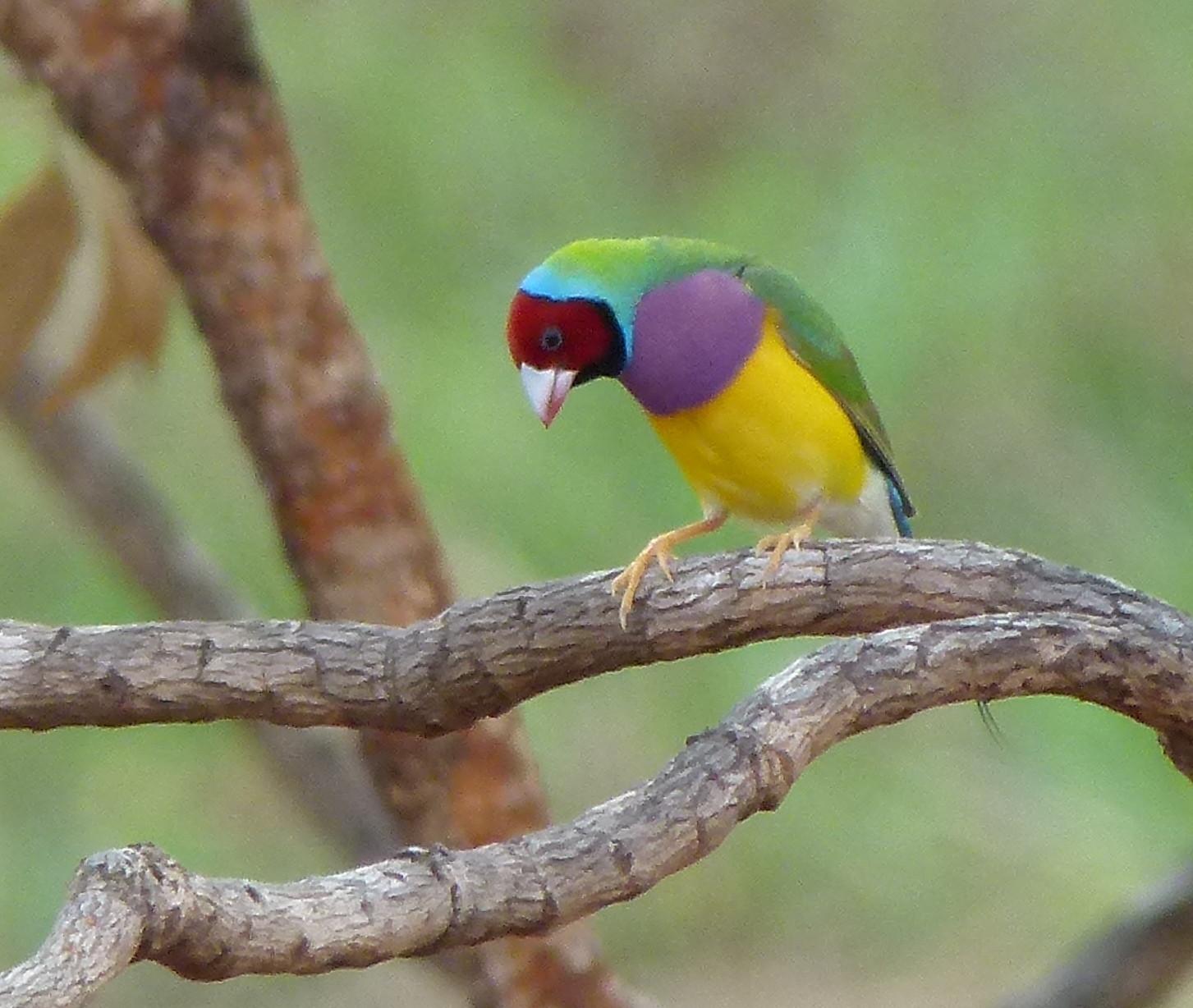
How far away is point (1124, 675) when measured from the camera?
188 cm

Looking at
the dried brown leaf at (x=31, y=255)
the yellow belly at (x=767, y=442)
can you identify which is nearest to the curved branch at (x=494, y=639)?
the yellow belly at (x=767, y=442)

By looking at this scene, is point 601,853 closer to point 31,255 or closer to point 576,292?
point 576,292

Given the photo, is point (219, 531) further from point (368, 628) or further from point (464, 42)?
point (368, 628)

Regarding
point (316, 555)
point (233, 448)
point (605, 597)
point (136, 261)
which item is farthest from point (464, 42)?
point (605, 597)

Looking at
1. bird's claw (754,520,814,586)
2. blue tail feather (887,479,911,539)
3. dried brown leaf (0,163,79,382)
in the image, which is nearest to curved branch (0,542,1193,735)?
bird's claw (754,520,814,586)

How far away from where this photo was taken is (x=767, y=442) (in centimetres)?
266

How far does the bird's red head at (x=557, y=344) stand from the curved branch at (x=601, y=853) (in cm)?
91

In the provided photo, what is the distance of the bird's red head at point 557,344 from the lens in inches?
102

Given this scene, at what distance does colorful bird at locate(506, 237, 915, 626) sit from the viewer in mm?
2611

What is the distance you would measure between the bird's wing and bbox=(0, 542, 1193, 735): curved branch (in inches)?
33.6

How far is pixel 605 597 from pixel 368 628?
25 cm

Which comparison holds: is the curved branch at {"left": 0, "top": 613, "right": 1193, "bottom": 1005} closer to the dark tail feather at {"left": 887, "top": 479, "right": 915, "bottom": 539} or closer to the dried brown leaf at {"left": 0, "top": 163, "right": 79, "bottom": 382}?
the dark tail feather at {"left": 887, "top": 479, "right": 915, "bottom": 539}

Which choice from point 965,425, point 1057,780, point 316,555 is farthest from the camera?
point 965,425

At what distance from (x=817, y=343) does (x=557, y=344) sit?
1.40 ft
